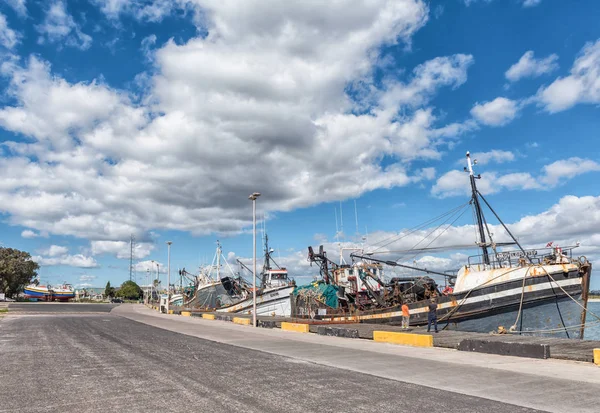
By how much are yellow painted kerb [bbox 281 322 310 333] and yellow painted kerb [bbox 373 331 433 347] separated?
16.4 ft

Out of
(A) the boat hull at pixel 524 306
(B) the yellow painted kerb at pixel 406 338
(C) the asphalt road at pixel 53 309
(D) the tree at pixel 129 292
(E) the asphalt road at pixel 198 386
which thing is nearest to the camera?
(E) the asphalt road at pixel 198 386

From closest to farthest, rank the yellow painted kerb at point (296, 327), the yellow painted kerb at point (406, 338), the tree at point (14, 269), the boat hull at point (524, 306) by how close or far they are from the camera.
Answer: the yellow painted kerb at point (406, 338)
the boat hull at point (524, 306)
the yellow painted kerb at point (296, 327)
the tree at point (14, 269)

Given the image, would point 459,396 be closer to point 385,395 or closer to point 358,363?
point 385,395

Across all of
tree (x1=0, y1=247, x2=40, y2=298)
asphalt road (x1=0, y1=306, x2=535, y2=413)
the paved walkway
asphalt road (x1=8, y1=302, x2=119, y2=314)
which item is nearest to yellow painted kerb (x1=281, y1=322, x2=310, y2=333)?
the paved walkway

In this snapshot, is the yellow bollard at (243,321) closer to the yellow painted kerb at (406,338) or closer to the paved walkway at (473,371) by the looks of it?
the paved walkway at (473,371)

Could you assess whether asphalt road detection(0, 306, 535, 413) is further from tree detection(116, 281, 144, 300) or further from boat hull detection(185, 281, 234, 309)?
tree detection(116, 281, 144, 300)

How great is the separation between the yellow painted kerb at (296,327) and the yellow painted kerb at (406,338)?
5013 millimetres

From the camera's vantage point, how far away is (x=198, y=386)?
8219 millimetres

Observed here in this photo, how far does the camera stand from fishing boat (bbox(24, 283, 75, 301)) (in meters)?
118

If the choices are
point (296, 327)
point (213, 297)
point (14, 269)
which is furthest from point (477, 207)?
point (14, 269)

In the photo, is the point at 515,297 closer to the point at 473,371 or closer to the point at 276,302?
the point at 473,371

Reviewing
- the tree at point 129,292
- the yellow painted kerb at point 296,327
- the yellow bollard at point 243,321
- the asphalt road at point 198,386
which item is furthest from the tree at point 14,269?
the asphalt road at point 198,386

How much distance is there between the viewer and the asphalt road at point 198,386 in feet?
22.4

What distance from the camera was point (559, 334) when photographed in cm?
2253
